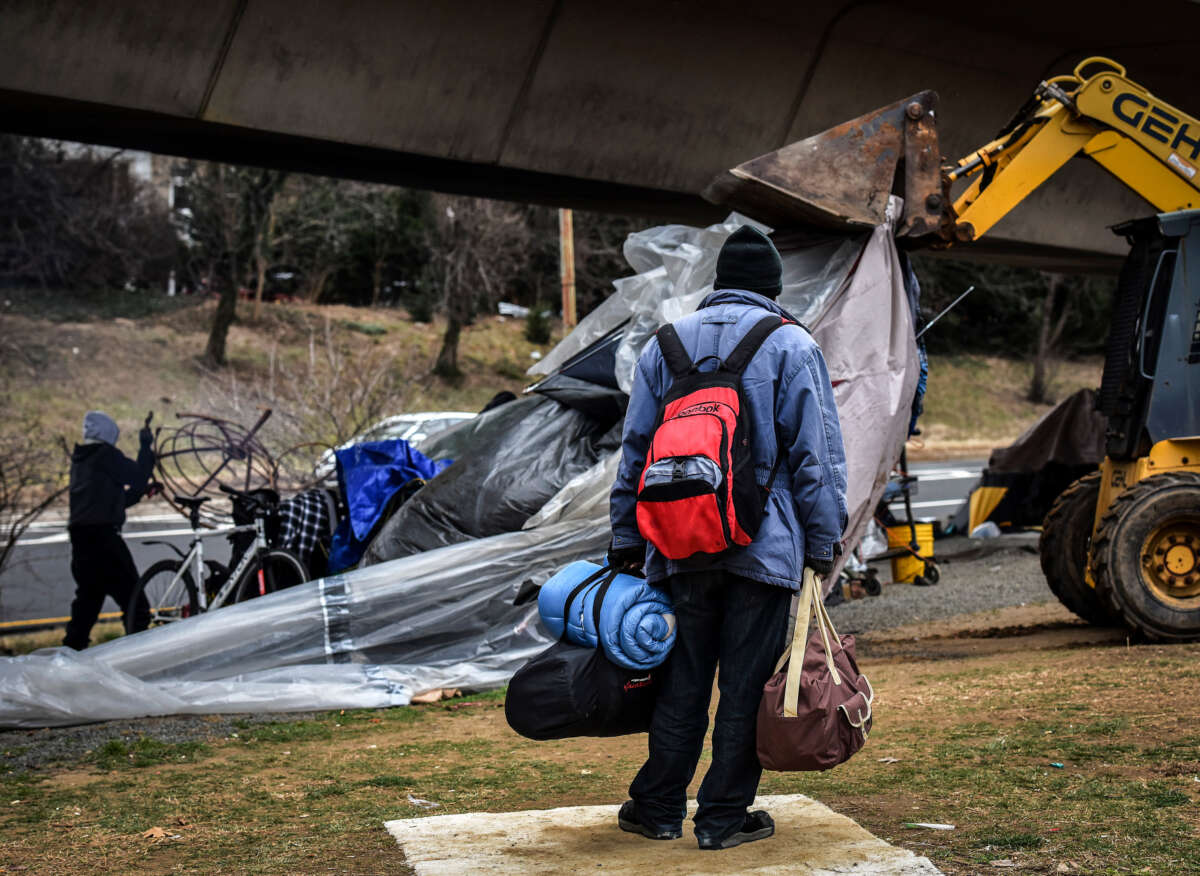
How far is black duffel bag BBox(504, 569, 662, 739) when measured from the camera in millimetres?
3838

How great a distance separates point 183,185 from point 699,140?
27885 mm

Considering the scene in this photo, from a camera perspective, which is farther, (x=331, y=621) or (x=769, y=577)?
(x=331, y=621)

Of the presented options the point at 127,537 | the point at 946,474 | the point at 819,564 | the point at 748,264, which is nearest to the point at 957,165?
the point at 748,264

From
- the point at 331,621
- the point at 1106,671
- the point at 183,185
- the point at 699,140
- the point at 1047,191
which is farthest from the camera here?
the point at 183,185

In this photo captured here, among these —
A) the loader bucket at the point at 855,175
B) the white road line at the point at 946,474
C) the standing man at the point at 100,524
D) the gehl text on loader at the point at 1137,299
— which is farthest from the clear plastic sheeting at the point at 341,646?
the white road line at the point at 946,474

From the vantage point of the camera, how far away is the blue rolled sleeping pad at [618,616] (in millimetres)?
3814

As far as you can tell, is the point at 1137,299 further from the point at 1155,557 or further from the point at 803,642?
the point at 803,642

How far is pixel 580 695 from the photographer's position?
3.83m

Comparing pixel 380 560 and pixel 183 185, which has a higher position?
pixel 183 185

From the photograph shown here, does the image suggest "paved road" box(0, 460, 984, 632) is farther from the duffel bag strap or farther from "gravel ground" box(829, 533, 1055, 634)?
the duffel bag strap

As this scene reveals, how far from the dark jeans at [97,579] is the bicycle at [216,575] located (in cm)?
13

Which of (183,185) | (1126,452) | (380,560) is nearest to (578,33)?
(380,560)

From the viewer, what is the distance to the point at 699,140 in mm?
10234

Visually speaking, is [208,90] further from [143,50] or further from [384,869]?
[384,869]
